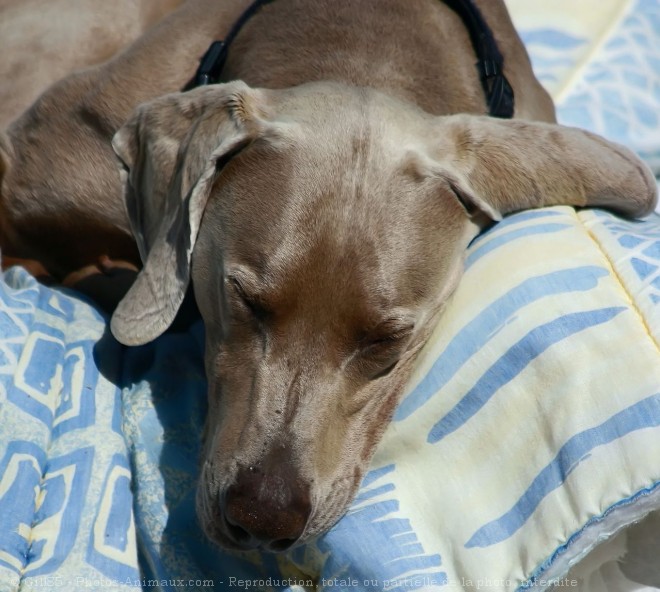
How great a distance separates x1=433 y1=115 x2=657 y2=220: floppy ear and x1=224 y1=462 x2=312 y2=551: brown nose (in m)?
0.77

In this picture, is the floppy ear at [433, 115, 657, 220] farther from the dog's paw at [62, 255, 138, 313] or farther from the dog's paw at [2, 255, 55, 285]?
the dog's paw at [2, 255, 55, 285]

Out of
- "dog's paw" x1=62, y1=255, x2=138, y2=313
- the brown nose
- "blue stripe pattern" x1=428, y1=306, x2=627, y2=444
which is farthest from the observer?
"dog's paw" x1=62, y1=255, x2=138, y2=313

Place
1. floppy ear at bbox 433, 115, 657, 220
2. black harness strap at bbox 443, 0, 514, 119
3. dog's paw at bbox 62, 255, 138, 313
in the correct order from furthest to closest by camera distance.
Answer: dog's paw at bbox 62, 255, 138, 313 < black harness strap at bbox 443, 0, 514, 119 < floppy ear at bbox 433, 115, 657, 220

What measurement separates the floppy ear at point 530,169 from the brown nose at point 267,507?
77cm

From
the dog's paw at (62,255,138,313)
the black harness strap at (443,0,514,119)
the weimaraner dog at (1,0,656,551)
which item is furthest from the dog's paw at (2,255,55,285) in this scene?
the black harness strap at (443,0,514,119)

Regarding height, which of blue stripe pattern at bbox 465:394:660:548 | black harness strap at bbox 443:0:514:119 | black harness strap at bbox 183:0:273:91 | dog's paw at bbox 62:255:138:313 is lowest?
dog's paw at bbox 62:255:138:313

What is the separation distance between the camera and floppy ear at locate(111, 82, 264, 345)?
6.54ft

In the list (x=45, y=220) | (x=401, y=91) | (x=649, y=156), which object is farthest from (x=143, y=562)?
(x=649, y=156)

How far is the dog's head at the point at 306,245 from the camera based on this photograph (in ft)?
5.83

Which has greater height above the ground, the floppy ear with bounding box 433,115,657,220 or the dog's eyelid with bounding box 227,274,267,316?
the dog's eyelid with bounding box 227,274,267,316

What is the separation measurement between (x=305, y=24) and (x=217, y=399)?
119 cm

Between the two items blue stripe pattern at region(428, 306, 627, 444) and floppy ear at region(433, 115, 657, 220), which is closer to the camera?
blue stripe pattern at region(428, 306, 627, 444)

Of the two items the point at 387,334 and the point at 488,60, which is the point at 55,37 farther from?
the point at 387,334

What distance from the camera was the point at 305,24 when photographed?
2.59 m
